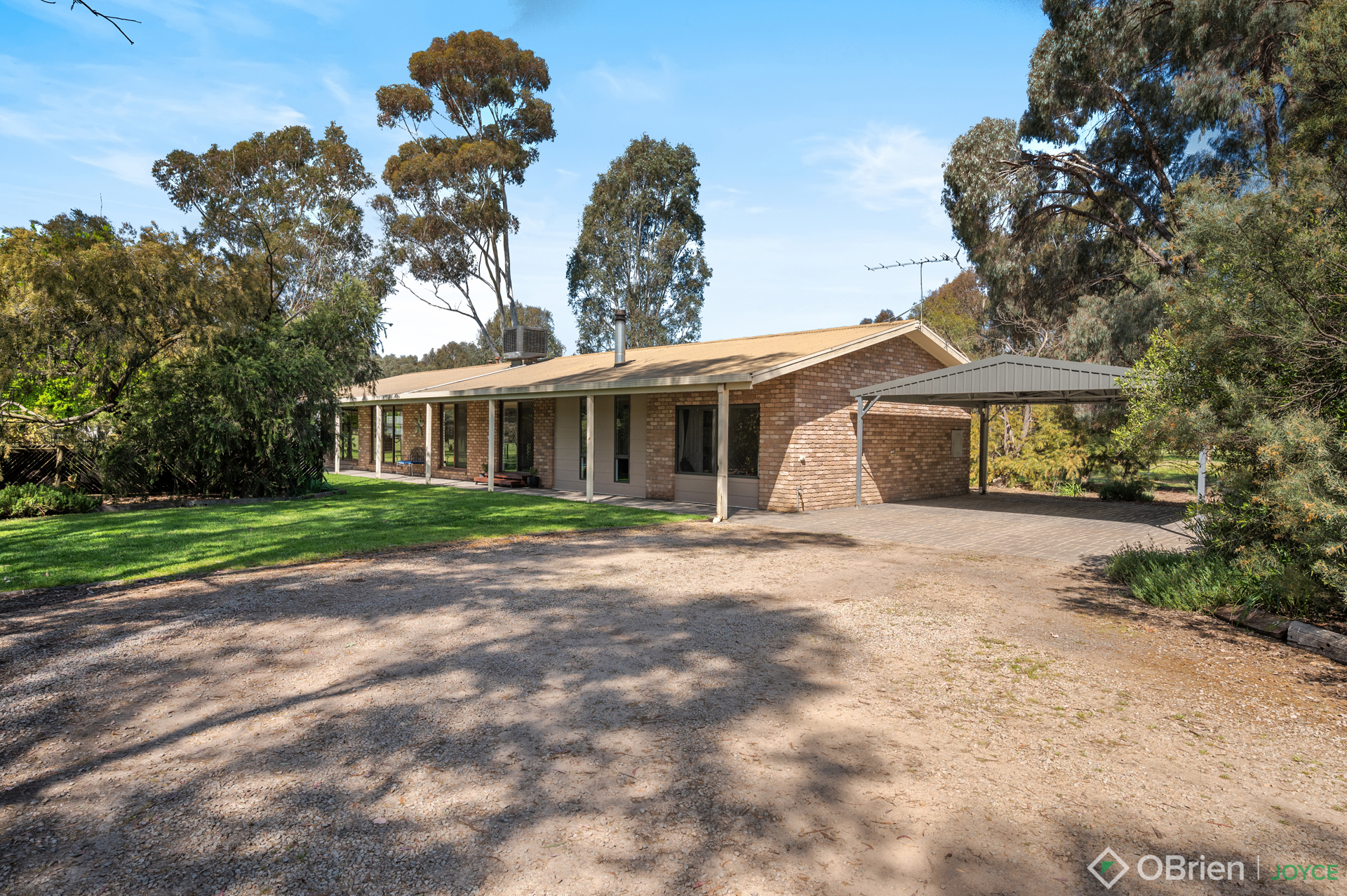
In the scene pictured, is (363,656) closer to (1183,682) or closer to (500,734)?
(500,734)

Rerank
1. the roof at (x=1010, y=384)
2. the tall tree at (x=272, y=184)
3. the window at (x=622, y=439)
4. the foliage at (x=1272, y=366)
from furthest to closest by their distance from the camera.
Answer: the tall tree at (x=272, y=184)
the window at (x=622, y=439)
the roof at (x=1010, y=384)
the foliage at (x=1272, y=366)

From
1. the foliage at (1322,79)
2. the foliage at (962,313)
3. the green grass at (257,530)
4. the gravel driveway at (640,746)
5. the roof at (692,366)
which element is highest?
the foliage at (962,313)

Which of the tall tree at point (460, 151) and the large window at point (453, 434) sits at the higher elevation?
the tall tree at point (460, 151)

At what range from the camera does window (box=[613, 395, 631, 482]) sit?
56.3ft

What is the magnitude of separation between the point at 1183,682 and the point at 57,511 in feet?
53.0

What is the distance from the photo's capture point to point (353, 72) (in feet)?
64.4

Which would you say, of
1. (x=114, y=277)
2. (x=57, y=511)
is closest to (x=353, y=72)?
(x=114, y=277)

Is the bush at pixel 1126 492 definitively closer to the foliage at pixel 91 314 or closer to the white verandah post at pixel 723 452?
the white verandah post at pixel 723 452

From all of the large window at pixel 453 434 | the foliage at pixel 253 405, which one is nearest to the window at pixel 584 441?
the foliage at pixel 253 405

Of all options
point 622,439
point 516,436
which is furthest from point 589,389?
point 516,436

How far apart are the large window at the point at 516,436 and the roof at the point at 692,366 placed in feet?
2.77

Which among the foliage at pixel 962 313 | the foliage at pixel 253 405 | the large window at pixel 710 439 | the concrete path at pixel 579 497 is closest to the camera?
the foliage at pixel 253 405

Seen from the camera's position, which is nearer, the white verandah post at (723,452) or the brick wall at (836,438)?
the white verandah post at (723,452)

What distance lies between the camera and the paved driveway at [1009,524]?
35.1ft
